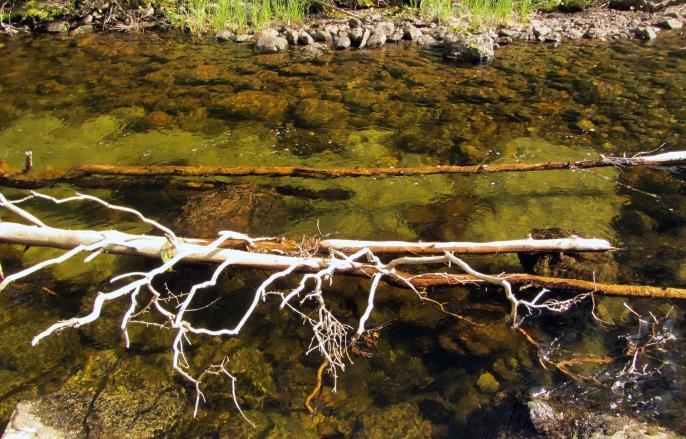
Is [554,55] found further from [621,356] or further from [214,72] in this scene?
[621,356]

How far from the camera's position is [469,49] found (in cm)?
1096

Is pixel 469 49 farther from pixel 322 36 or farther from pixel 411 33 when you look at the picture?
pixel 322 36

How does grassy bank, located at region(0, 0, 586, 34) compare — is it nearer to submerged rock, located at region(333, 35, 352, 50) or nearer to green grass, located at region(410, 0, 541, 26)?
green grass, located at region(410, 0, 541, 26)

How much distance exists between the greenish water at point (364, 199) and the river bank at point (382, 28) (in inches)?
44.9

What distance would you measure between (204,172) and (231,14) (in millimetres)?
9808

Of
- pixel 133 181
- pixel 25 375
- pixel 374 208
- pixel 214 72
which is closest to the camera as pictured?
pixel 25 375

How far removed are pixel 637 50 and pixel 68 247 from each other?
43.2 feet

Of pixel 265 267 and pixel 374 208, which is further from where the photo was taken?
pixel 374 208

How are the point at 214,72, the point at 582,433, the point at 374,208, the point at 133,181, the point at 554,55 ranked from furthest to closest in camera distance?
the point at 554,55 → the point at 214,72 → the point at 133,181 → the point at 374,208 → the point at 582,433

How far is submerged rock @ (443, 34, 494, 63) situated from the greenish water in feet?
1.81

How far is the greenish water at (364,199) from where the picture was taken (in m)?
3.57

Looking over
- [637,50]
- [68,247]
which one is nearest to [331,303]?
[68,247]

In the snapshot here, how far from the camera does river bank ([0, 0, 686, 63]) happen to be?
1245 centimetres

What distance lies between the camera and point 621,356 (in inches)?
146
